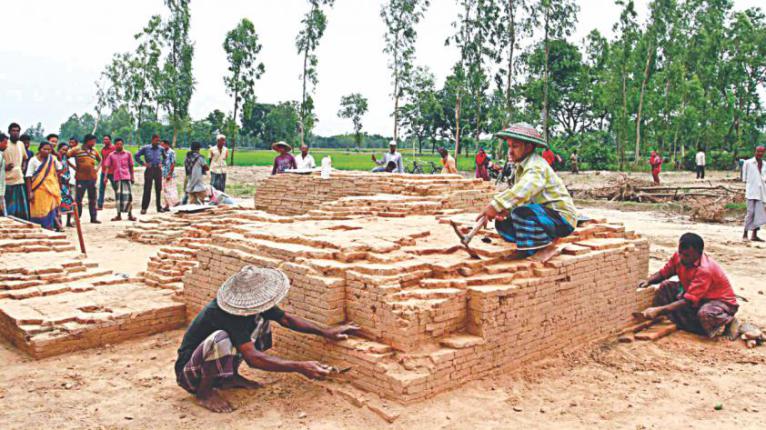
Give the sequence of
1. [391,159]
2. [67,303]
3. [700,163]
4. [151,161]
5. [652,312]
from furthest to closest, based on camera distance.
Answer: [700,163], [151,161], [391,159], [652,312], [67,303]

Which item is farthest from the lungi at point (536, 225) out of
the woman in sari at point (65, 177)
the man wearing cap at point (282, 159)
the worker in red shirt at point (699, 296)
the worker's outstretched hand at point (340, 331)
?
the woman in sari at point (65, 177)

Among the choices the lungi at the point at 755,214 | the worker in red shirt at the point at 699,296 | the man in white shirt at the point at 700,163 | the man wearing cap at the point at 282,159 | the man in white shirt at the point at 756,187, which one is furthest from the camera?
the man in white shirt at the point at 700,163

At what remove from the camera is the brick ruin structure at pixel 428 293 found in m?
4.41

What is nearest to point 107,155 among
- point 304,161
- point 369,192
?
point 304,161

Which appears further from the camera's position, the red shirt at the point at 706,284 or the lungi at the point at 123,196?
the lungi at the point at 123,196

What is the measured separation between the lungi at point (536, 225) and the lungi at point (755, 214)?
7.42 m

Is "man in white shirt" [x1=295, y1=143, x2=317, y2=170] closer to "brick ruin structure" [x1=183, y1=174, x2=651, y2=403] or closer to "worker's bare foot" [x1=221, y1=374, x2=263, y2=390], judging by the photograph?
"brick ruin structure" [x1=183, y1=174, x2=651, y2=403]

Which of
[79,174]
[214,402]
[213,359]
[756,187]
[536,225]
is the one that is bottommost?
[214,402]

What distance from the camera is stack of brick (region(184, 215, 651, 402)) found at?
440cm

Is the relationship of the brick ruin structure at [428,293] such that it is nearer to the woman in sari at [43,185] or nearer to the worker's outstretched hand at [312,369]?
the worker's outstretched hand at [312,369]

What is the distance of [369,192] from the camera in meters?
9.31

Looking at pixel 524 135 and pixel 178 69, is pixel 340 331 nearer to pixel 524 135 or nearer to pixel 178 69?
pixel 524 135

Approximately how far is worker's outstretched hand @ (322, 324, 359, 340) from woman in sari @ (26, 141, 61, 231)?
6.57 meters

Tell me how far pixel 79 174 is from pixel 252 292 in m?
8.89
